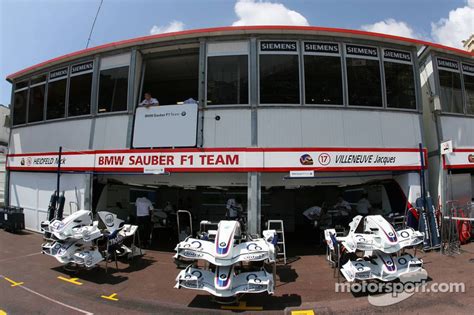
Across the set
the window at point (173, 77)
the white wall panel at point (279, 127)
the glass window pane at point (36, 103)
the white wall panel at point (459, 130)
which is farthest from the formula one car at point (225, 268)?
the glass window pane at point (36, 103)

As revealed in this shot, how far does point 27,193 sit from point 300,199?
1246cm

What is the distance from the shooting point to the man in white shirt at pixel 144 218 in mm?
10633

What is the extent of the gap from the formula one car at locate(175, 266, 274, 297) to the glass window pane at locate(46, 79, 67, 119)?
9.60 m

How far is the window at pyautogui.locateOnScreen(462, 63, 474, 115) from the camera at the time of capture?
37.0 feet

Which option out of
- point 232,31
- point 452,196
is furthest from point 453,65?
point 232,31

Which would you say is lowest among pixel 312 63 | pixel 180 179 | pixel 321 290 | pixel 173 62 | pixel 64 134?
pixel 321 290

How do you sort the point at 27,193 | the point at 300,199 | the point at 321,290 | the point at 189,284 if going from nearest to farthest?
the point at 189,284 < the point at 321,290 < the point at 27,193 < the point at 300,199

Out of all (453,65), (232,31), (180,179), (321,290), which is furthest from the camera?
(453,65)

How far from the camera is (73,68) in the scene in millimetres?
11852

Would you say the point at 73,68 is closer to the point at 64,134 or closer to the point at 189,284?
the point at 64,134

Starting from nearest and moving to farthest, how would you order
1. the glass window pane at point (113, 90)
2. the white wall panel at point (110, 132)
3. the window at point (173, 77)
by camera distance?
the white wall panel at point (110, 132) < the glass window pane at point (113, 90) < the window at point (173, 77)

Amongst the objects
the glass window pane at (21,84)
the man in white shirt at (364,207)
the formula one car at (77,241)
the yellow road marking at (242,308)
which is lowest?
the yellow road marking at (242,308)

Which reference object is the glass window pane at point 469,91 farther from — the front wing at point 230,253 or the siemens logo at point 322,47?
the front wing at point 230,253

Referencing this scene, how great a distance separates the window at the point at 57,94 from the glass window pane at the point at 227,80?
6.17m
